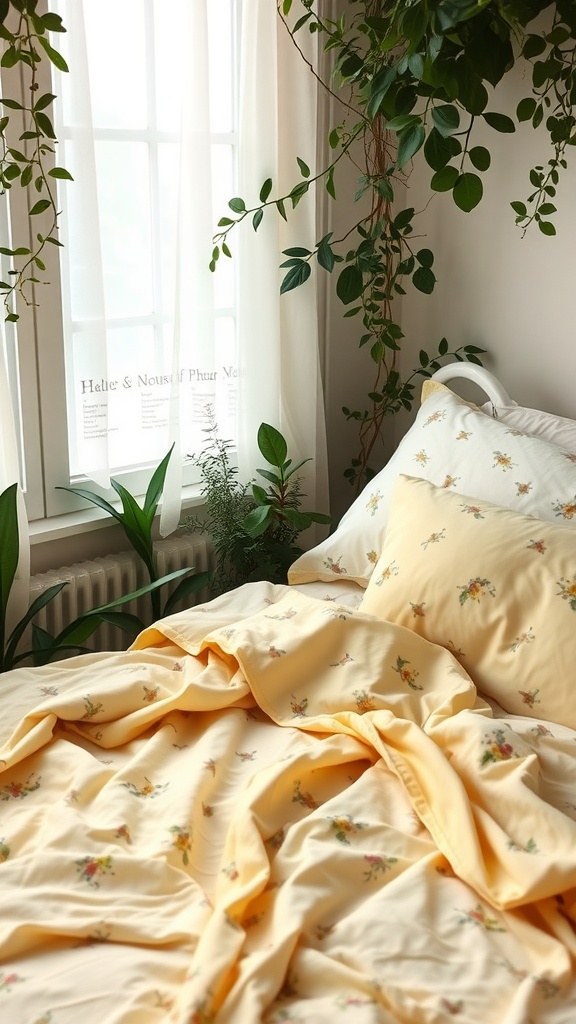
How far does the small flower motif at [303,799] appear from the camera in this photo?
144cm

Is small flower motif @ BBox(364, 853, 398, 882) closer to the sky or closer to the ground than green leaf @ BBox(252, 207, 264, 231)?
closer to the ground

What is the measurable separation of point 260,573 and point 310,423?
0.41m

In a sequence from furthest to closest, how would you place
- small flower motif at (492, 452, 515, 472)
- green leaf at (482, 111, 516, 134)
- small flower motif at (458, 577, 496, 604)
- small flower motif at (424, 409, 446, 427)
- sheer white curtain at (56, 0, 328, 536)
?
small flower motif at (424, 409, 446, 427) < sheer white curtain at (56, 0, 328, 536) < small flower motif at (492, 452, 515, 472) < green leaf at (482, 111, 516, 134) < small flower motif at (458, 577, 496, 604)

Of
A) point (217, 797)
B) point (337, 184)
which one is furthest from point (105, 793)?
point (337, 184)

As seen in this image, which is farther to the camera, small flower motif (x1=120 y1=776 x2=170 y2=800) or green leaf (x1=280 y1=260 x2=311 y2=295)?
green leaf (x1=280 y1=260 x2=311 y2=295)

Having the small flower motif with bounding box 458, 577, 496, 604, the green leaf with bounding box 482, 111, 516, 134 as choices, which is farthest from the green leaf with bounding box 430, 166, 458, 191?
the small flower motif with bounding box 458, 577, 496, 604

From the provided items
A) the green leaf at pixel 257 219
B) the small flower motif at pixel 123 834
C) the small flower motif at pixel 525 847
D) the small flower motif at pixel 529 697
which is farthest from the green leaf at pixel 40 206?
the small flower motif at pixel 525 847

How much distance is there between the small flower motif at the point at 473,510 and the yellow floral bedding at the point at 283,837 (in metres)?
0.25

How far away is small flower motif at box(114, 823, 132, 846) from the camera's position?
1.36 metres

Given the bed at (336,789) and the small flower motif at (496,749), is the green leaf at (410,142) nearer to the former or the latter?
the bed at (336,789)

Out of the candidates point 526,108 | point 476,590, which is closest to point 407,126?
point 526,108

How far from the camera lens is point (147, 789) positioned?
1490 mm

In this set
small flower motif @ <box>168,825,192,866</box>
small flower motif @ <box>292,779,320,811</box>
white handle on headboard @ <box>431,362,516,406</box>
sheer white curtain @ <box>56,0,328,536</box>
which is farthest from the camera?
white handle on headboard @ <box>431,362,516,406</box>

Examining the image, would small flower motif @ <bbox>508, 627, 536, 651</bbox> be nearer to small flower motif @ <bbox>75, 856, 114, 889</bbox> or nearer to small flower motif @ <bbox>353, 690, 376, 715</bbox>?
small flower motif @ <bbox>353, 690, 376, 715</bbox>
